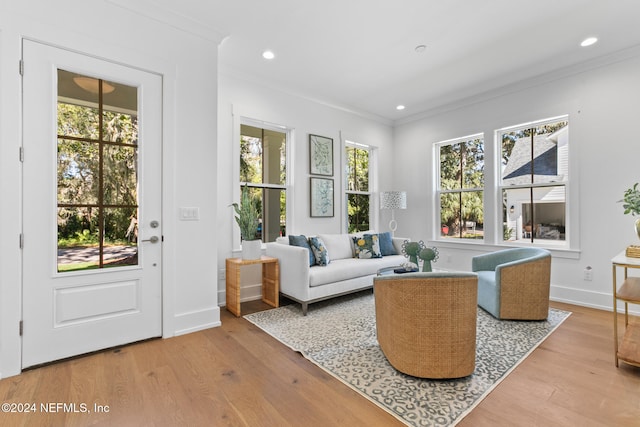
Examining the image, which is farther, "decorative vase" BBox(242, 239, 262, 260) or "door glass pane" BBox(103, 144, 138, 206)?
"decorative vase" BBox(242, 239, 262, 260)

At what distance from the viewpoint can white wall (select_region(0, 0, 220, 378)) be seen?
6.64 feet

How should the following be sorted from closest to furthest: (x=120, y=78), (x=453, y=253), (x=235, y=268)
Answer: (x=120, y=78) < (x=235, y=268) < (x=453, y=253)

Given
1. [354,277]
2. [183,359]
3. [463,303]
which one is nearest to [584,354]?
[463,303]

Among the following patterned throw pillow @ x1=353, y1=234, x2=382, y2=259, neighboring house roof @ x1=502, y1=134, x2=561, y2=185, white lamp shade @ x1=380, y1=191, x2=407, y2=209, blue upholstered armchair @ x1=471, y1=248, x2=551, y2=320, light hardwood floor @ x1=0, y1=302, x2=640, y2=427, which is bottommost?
light hardwood floor @ x1=0, y1=302, x2=640, y2=427

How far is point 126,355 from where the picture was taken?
2303 millimetres

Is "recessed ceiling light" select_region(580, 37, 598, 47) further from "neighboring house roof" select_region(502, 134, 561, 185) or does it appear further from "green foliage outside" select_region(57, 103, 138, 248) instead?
"green foliage outside" select_region(57, 103, 138, 248)

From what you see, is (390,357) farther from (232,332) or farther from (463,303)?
(232,332)

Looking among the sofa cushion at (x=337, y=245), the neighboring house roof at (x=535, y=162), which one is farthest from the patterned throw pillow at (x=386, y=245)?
the neighboring house roof at (x=535, y=162)

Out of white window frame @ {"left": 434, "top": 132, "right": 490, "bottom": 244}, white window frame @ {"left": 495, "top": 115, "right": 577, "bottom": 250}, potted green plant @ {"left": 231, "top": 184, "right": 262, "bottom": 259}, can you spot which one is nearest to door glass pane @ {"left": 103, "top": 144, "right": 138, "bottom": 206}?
potted green plant @ {"left": 231, "top": 184, "right": 262, "bottom": 259}

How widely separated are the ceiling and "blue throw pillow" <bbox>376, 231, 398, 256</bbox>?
2125mm

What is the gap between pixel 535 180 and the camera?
156 inches

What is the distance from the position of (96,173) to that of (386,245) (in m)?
3.49

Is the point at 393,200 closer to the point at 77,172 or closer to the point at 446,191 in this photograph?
the point at 446,191

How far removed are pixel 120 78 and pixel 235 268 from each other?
6.52ft
